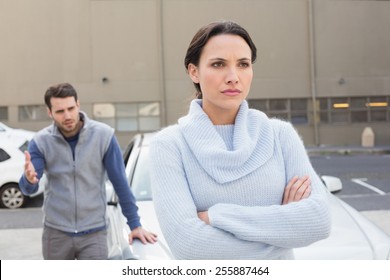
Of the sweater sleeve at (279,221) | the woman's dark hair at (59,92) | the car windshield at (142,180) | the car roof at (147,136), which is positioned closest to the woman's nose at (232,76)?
the sweater sleeve at (279,221)

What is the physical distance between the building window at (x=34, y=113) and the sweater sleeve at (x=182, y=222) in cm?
100

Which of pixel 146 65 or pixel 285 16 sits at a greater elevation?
pixel 285 16

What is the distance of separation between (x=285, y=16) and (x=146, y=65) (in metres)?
0.56

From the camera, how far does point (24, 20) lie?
1.82m

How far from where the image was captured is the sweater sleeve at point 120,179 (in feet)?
6.25

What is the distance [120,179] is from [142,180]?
70cm

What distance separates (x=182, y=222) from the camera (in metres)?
1.12

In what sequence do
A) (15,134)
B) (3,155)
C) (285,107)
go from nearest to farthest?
(285,107), (15,134), (3,155)

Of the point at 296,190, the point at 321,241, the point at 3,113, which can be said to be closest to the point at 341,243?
the point at 321,241

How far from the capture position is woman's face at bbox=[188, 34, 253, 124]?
1.15 m

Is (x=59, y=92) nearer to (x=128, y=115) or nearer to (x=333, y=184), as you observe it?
(x=128, y=115)

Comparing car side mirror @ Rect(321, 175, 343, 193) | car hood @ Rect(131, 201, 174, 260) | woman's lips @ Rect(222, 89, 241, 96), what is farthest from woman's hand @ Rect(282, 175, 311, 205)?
car side mirror @ Rect(321, 175, 343, 193)

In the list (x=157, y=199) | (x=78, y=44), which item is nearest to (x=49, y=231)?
(x=78, y=44)
